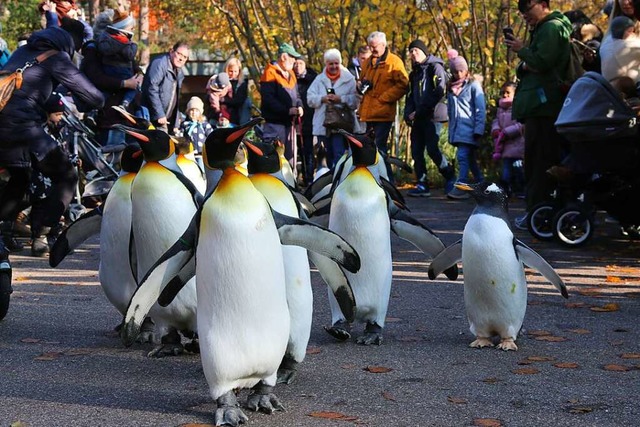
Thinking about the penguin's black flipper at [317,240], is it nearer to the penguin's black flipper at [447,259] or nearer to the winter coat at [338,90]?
the penguin's black flipper at [447,259]

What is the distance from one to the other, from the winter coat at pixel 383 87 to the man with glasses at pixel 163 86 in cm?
297

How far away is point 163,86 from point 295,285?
7.65m

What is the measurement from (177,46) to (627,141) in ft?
18.3

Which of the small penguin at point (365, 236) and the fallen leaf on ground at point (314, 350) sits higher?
the small penguin at point (365, 236)

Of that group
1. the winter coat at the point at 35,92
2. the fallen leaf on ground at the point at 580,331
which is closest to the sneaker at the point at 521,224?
the winter coat at the point at 35,92

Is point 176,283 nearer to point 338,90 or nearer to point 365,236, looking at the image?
point 365,236

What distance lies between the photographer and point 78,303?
726 cm

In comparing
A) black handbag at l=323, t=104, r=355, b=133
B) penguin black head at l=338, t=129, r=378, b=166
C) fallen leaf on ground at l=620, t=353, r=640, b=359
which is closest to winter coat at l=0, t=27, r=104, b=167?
penguin black head at l=338, t=129, r=378, b=166

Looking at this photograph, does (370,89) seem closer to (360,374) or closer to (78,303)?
(78,303)

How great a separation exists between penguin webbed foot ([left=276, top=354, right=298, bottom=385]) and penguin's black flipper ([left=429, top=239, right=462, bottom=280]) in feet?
4.66

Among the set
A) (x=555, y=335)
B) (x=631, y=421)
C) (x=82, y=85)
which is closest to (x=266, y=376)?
(x=631, y=421)

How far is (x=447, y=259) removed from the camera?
20.2ft

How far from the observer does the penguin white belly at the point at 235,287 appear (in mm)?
4277

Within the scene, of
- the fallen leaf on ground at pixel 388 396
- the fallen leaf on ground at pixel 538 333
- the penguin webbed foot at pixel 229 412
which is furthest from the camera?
the fallen leaf on ground at pixel 538 333
